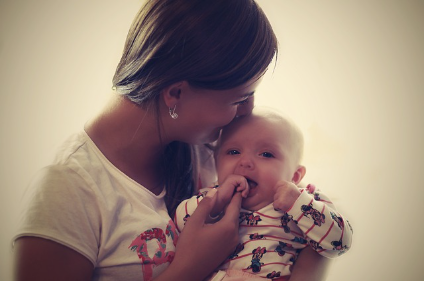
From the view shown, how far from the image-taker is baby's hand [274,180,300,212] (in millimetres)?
1011

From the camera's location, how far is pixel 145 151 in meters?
1.12

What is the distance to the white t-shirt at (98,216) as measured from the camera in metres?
0.82

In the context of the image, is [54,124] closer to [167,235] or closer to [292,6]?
[167,235]

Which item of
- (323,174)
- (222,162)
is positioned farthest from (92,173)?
(323,174)

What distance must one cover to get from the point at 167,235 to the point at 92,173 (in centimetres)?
28

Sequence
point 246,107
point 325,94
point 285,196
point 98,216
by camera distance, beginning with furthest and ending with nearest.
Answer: point 325,94 → point 246,107 → point 285,196 → point 98,216

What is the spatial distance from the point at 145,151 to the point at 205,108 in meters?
0.25

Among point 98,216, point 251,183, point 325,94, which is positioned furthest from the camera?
point 325,94

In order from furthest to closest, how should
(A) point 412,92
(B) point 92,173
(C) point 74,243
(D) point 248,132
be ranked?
(A) point 412,92, (D) point 248,132, (B) point 92,173, (C) point 74,243

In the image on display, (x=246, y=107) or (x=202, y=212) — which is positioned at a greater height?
(x=246, y=107)

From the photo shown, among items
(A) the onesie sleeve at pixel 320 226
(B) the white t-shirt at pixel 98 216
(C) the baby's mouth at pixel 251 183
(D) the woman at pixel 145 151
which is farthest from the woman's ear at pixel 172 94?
(A) the onesie sleeve at pixel 320 226

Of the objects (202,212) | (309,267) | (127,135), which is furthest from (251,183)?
(127,135)

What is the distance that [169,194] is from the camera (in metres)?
1.18

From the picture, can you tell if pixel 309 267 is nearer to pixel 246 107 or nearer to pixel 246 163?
pixel 246 163
